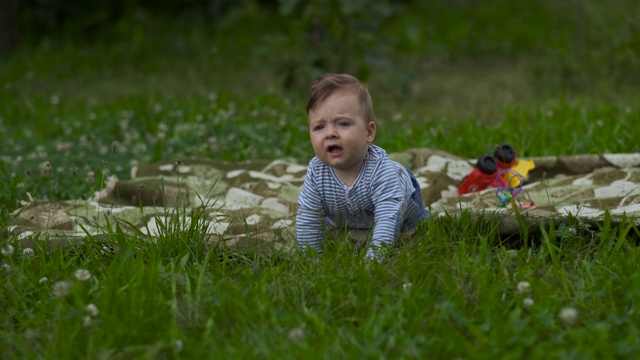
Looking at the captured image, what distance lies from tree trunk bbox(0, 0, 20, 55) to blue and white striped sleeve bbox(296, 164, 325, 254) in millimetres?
7721

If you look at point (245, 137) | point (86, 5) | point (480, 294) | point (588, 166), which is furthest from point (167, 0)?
point (480, 294)

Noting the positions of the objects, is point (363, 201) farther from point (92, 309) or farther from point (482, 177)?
point (92, 309)

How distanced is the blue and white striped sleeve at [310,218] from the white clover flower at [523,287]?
2.97 ft

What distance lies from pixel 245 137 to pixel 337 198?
2512 mm

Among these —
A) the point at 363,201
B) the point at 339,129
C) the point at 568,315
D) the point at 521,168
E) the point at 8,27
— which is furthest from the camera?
the point at 8,27

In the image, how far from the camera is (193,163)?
16.5 feet

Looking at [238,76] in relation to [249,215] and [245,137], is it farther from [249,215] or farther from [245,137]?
[249,215]

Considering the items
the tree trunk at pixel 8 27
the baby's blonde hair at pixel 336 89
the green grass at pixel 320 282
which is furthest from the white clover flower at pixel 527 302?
the tree trunk at pixel 8 27

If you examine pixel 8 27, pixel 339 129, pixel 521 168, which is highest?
pixel 339 129

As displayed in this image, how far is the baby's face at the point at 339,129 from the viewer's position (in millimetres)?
3328

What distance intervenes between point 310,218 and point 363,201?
233 mm

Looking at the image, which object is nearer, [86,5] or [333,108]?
A: [333,108]

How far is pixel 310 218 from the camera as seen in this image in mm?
3418

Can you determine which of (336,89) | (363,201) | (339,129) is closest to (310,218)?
(363,201)
